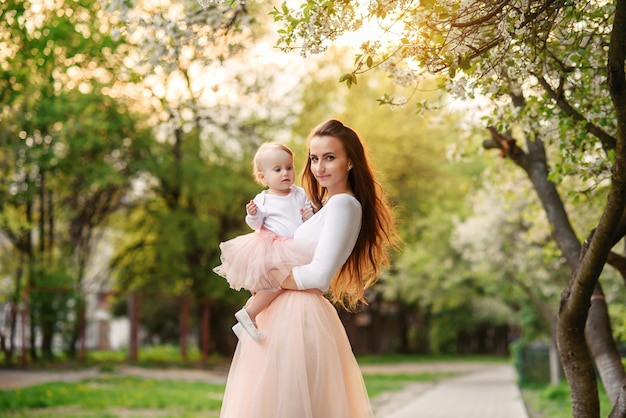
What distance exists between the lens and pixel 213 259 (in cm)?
3056

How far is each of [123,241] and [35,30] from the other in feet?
63.9

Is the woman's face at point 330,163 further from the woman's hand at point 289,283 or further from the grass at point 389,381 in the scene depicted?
the grass at point 389,381

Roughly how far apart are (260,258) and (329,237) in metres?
0.34

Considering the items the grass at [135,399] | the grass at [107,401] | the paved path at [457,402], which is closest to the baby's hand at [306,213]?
the grass at [135,399]

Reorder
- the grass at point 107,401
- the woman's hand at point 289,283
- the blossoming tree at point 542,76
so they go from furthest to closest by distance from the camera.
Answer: the grass at point 107,401 < the blossoming tree at point 542,76 < the woman's hand at point 289,283

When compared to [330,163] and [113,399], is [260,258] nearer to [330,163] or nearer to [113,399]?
[330,163]

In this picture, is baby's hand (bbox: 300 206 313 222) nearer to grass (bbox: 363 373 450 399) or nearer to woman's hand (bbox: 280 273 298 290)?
woman's hand (bbox: 280 273 298 290)

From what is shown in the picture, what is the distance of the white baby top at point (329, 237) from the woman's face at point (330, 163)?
0.53 feet

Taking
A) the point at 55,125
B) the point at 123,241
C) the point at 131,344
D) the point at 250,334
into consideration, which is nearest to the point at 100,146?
the point at 55,125

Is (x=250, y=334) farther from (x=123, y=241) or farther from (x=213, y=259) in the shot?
(x=123, y=241)

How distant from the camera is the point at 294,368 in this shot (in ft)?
13.1

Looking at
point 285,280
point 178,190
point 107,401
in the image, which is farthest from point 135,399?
point 178,190

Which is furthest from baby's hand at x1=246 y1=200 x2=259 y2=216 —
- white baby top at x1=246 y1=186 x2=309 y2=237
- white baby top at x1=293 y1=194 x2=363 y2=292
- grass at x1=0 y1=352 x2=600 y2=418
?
grass at x1=0 y1=352 x2=600 y2=418

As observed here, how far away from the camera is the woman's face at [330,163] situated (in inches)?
168
